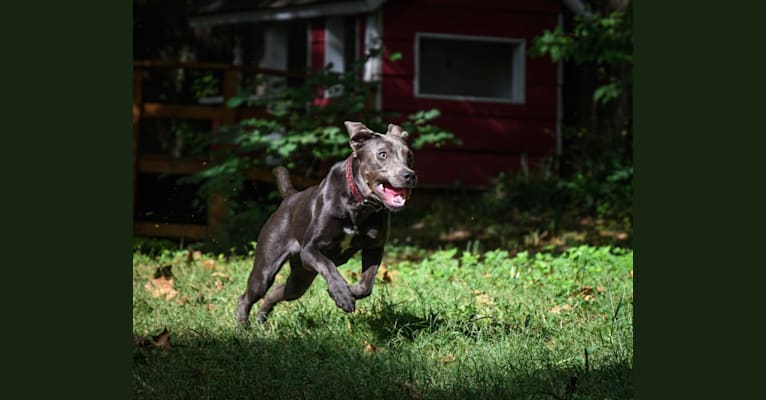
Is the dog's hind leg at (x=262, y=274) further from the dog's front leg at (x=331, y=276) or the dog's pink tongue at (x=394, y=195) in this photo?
the dog's pink tongue at (x=394, y=195)

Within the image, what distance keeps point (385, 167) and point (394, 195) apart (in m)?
0.17

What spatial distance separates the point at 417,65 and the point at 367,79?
80cm

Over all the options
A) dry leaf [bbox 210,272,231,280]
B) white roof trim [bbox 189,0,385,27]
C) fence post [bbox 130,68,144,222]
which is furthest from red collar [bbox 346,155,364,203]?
white roof trim [bbox 189,0,385,27]

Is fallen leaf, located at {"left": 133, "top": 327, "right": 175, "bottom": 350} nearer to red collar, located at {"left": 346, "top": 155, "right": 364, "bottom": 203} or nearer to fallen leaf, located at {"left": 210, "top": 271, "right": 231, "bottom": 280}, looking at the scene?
red collar, located at {"left": 346, "top": 155, "right": 364, "bottom": 203}

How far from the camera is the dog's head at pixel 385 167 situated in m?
5.40

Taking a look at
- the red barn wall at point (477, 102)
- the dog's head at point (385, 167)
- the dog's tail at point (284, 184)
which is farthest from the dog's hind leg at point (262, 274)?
the red barn wall at point (477, 102)

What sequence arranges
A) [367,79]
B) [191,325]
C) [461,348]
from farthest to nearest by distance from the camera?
[367,79] < [191,325] < [461,348]

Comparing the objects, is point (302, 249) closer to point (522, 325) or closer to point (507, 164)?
point (522, 325)

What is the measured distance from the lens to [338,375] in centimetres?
504

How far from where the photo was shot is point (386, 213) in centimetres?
588

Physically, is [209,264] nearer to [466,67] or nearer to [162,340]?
[162,340]

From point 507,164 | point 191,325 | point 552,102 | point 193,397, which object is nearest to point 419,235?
point 507,164

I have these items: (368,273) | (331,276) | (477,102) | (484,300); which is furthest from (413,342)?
(477,102)

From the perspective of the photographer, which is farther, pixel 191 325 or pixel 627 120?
pixel 627 120
